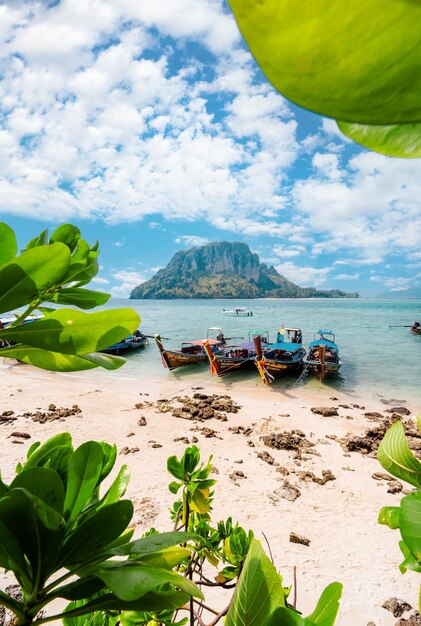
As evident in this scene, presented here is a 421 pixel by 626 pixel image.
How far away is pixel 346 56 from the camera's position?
162 millimetres

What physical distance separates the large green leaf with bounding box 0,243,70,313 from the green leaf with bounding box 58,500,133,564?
39 centimetres

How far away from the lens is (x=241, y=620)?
493mm

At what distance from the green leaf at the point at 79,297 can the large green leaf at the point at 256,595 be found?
0.69m

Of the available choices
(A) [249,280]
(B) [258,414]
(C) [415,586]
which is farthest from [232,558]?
(A) [249,280]

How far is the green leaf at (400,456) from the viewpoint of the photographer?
86 cm

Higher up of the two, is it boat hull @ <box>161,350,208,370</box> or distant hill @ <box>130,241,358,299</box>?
distant hill @ <box>130,241,358,299</box>

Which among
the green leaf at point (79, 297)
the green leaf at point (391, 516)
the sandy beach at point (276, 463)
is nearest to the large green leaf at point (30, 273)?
the green leaf at point (79, 297)

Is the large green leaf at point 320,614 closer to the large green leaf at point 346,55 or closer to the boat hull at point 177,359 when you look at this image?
the large green leaf at point 346,55

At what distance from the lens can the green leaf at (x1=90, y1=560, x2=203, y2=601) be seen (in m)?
0.42

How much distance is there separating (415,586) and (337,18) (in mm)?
6546

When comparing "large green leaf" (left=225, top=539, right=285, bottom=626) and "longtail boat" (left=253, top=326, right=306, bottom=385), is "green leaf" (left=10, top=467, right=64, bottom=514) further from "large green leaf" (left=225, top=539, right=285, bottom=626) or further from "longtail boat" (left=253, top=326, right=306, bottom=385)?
"longtail boat" (left=253, top=326, right=306, bottom=385)

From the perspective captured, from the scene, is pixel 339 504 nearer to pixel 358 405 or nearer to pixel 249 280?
pixel 358 405

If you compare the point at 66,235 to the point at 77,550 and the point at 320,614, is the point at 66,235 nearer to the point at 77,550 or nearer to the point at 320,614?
the point at 77,550

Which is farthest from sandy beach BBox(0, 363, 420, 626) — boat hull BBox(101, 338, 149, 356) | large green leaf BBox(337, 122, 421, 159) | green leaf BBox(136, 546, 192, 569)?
boat hull BBox(101, 338, 149, 356)
